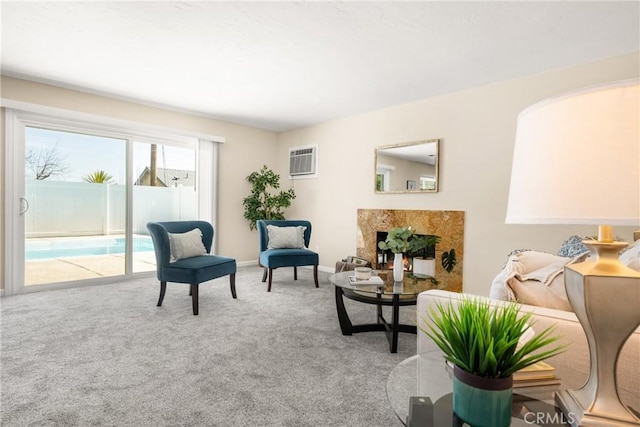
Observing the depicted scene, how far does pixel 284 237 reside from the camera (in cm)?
427

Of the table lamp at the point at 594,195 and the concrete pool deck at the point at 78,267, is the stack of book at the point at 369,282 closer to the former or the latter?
the table lamp at the point at 594,195

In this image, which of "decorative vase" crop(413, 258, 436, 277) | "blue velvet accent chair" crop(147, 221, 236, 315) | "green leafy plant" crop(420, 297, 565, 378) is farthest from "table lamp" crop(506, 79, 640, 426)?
"decorative vase" crop(413, 258, 436, 277)

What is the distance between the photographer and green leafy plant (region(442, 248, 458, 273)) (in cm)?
382

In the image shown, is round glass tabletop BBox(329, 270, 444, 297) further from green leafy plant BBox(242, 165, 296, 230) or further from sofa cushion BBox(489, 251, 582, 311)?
green leafy plant BBox(242, 165, 296, 230)

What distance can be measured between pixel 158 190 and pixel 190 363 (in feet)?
10.8

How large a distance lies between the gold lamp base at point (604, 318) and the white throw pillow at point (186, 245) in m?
3.27

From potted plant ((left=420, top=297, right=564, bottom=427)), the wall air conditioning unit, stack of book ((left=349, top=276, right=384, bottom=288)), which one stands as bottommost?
stack of book ((left=349, top=276, right=384, bottom=288))

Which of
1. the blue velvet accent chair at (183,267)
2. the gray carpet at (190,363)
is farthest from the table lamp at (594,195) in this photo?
the blue velvet accent chair at (183,267)

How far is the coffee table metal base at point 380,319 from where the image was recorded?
233 cm

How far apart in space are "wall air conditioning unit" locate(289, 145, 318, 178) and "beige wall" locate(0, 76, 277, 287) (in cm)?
49

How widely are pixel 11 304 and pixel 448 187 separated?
477cm

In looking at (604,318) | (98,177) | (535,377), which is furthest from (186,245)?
(604,318)

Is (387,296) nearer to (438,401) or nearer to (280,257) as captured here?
(438,401)

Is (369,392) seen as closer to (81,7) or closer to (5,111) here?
(81,7)
